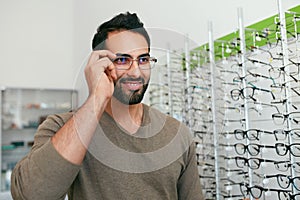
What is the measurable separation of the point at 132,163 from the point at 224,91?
1094 millimetres

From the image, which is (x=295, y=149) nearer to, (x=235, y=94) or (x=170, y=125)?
(x=235, y=94)

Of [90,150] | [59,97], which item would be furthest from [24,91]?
[90,150]

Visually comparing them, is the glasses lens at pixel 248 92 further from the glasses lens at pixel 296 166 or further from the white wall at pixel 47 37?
the white wall at pixel 47 37

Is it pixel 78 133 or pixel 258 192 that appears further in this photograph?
pixel 258 192

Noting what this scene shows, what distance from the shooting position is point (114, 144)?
3.01ft

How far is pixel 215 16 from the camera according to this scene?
2049mm

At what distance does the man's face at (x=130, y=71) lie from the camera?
812 mm

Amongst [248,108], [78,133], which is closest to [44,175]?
[78,133]

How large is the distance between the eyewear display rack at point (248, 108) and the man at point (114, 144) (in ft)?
2.13

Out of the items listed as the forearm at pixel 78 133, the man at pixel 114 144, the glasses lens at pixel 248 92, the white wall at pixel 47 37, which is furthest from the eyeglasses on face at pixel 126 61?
the white wall at pixel 47 37

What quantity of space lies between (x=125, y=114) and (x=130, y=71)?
19cm

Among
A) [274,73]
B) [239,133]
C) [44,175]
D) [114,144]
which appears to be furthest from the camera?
[239,133]

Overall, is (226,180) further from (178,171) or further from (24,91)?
(24,91)

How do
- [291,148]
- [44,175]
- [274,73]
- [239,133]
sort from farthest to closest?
1. [239,133]
2. [274,73]
3. [291,148]
4. [44,175]
